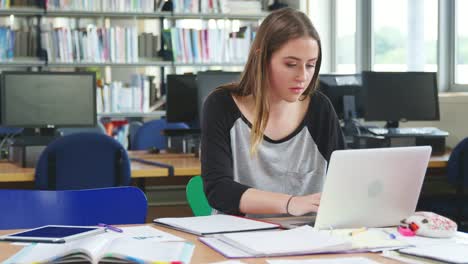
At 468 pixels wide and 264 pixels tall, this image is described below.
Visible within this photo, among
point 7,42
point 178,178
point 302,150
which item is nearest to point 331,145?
point 302,150

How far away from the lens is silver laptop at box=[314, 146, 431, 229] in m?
1.73

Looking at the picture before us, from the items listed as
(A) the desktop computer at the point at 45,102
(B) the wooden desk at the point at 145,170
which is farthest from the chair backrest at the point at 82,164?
(A) the desktop computer at the point at 45,102

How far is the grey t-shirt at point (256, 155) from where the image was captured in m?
2.22

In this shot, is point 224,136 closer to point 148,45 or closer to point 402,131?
point 402,131

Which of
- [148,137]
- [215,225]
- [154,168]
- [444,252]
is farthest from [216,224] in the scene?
[148,137]

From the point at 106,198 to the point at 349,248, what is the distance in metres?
0.78

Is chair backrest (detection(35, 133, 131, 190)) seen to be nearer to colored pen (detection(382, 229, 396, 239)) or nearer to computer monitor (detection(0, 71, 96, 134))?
computer monitor (detection(0, 71, 96, 134))

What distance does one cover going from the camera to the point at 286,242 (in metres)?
1.63

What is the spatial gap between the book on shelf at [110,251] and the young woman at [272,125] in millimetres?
523

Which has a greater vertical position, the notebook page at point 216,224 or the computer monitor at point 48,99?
the computer monitor at point 48,99

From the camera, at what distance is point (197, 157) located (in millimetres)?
4309

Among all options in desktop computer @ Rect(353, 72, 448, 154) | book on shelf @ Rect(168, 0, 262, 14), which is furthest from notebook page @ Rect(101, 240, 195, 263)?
book on shelf @ Rect(168, 0, 262, 14)

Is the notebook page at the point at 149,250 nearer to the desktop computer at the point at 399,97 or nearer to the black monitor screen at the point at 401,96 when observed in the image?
the desktop computer at the point at 399,97

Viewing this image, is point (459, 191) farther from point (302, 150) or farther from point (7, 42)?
point (7, 42)
